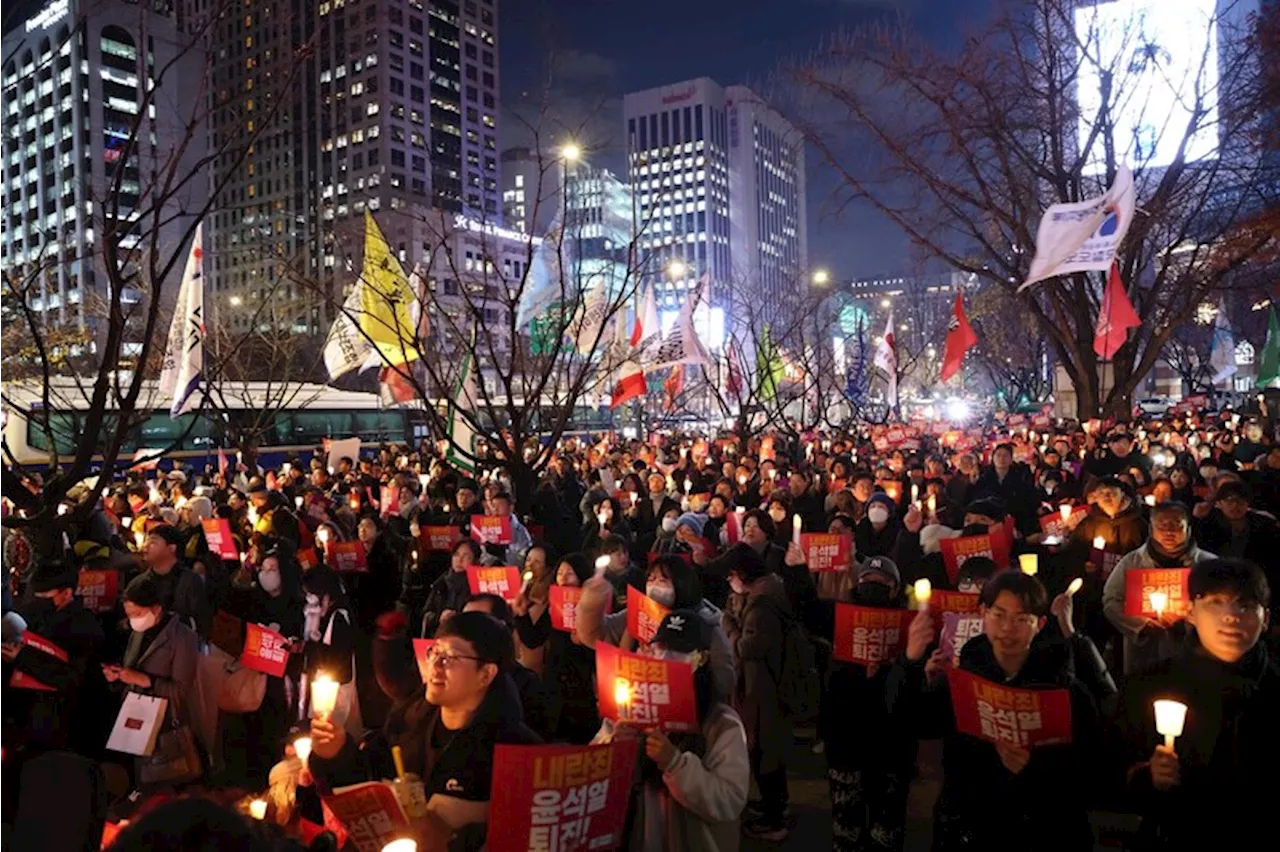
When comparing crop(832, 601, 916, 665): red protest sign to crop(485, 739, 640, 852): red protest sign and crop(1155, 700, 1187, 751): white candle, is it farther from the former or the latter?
crop(485, 739, 640, 852): red protest sign

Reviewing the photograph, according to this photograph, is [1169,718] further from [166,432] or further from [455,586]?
[166,432]

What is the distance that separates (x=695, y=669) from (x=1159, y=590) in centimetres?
306

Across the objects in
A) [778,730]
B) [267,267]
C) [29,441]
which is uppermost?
[267,267]

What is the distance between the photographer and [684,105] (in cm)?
12425

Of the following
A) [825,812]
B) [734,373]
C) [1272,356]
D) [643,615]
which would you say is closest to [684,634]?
[643,615]

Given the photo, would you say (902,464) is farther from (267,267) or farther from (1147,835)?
(267,267)

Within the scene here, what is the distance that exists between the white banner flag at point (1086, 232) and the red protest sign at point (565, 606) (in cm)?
1143

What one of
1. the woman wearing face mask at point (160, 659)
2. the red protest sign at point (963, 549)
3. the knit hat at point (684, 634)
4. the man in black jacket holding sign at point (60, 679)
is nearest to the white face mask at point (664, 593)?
the knit hat at point (684, 634)

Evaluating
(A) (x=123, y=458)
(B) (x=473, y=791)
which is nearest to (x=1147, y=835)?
(B) (x=473, y=791)

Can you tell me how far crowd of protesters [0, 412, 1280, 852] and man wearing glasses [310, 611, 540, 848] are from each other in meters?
0.01

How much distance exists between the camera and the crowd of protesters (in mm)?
3184

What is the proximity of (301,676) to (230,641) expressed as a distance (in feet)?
1.68

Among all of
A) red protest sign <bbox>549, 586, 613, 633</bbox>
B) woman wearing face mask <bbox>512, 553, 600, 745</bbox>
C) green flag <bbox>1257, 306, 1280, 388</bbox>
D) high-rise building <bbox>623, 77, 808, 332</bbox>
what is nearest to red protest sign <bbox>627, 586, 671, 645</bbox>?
woman wearing face mask <bbox>512, 553, 600, 745</bbox>

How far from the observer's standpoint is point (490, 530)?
29.7ft
